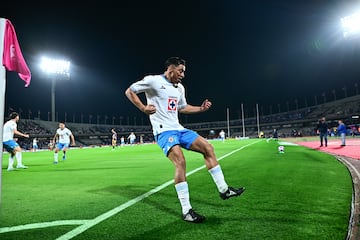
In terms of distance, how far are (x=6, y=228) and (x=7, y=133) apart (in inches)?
374

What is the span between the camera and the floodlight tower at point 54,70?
4775 centimetres

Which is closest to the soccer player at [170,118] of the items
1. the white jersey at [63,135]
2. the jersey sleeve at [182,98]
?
the jersey sleeve at [182,98]

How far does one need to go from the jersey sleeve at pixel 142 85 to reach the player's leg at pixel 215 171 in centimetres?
115

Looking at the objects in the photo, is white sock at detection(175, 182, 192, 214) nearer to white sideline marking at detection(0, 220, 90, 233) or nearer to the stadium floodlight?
white sideline marking at detection(0, 220, 90, 233)

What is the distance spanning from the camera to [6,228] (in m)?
3.20

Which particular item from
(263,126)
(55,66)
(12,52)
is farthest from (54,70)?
(263,126)

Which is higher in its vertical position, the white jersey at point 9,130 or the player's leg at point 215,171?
the white jersey at point 9,130

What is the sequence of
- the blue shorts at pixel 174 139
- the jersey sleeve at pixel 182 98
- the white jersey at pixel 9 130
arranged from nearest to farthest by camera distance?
the blue shorts at pixel 174 139, the jersey sleeve at pixel 182 98, the white jersey at pixel 9 130

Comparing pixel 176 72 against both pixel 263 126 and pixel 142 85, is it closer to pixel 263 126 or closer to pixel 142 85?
pixel 142 85

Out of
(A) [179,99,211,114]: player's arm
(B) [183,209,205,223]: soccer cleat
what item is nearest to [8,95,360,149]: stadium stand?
(A) [179,99,211,114]: player's arm

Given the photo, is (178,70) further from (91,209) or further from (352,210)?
(352,210)

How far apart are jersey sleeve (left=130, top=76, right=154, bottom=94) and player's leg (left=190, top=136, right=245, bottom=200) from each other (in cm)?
115

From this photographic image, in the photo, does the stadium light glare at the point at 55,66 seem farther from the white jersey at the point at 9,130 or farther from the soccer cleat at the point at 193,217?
the soccer cleat at the point at 193,217

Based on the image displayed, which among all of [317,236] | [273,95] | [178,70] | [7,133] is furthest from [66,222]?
[273,95]
